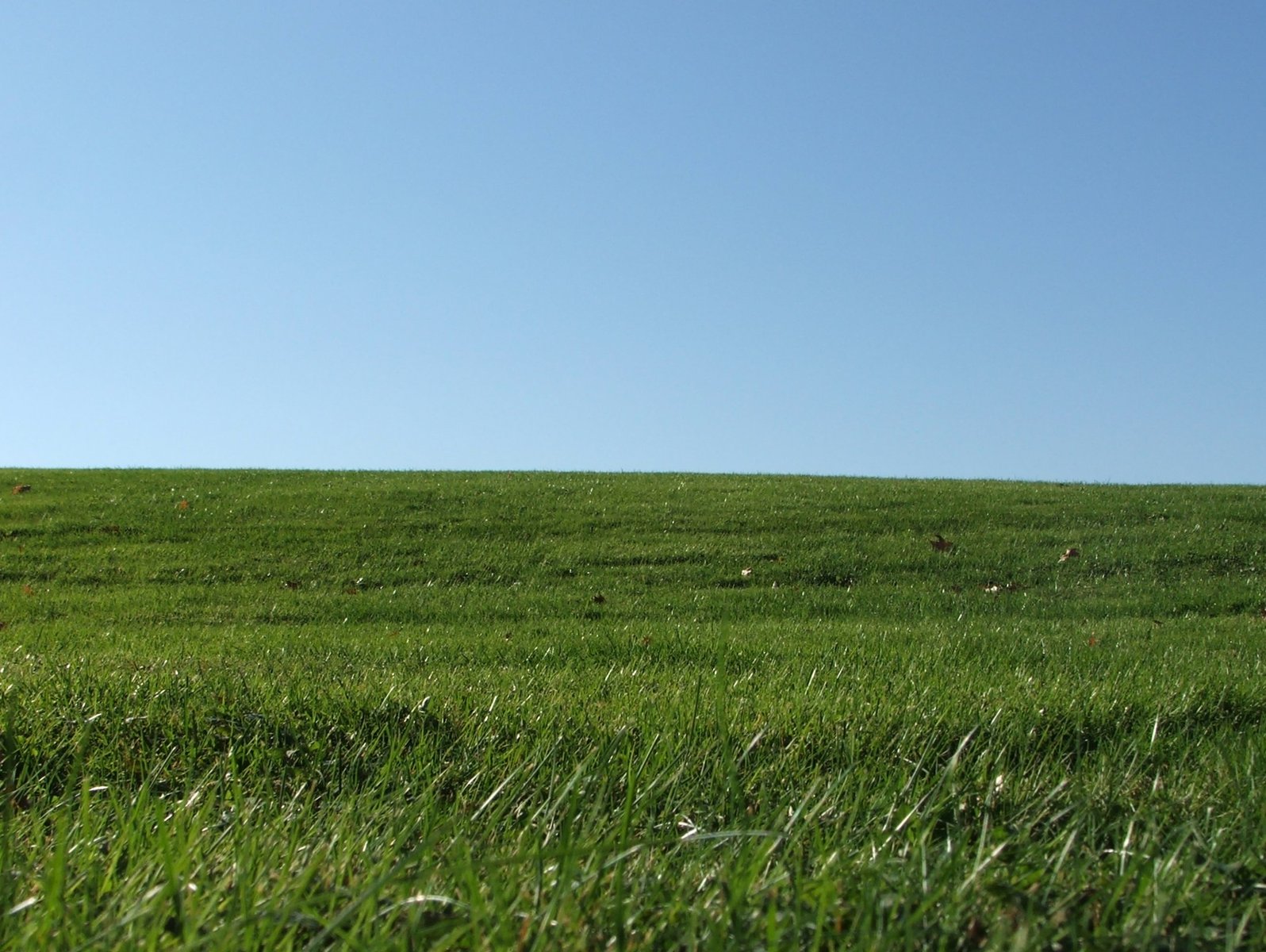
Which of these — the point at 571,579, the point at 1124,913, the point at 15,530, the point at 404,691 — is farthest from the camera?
the point at 15,530

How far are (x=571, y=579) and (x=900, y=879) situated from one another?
11.6 meters

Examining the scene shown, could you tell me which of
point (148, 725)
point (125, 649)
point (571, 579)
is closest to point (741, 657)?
point (148, 725)

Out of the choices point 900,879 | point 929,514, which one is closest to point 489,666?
point 900,879

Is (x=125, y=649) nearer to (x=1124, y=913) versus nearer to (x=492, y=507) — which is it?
(x=1124, y=913)

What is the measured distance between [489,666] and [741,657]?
5.28 ft

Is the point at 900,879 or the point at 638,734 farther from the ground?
the point at 900,879

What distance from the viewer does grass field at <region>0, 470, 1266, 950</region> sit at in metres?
1.75

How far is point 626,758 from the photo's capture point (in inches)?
138

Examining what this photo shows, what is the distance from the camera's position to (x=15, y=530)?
1589cm

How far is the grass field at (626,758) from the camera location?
1755mm

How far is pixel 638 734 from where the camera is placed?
3.89 metres

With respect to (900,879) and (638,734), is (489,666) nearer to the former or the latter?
(638,734)

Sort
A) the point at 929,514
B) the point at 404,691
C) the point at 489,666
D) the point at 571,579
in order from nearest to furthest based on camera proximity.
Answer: the point at 404,691 → the point at 489,666 → the point at 571,579 → the point at 929,514

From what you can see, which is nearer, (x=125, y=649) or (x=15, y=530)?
(x=125, y=649)
